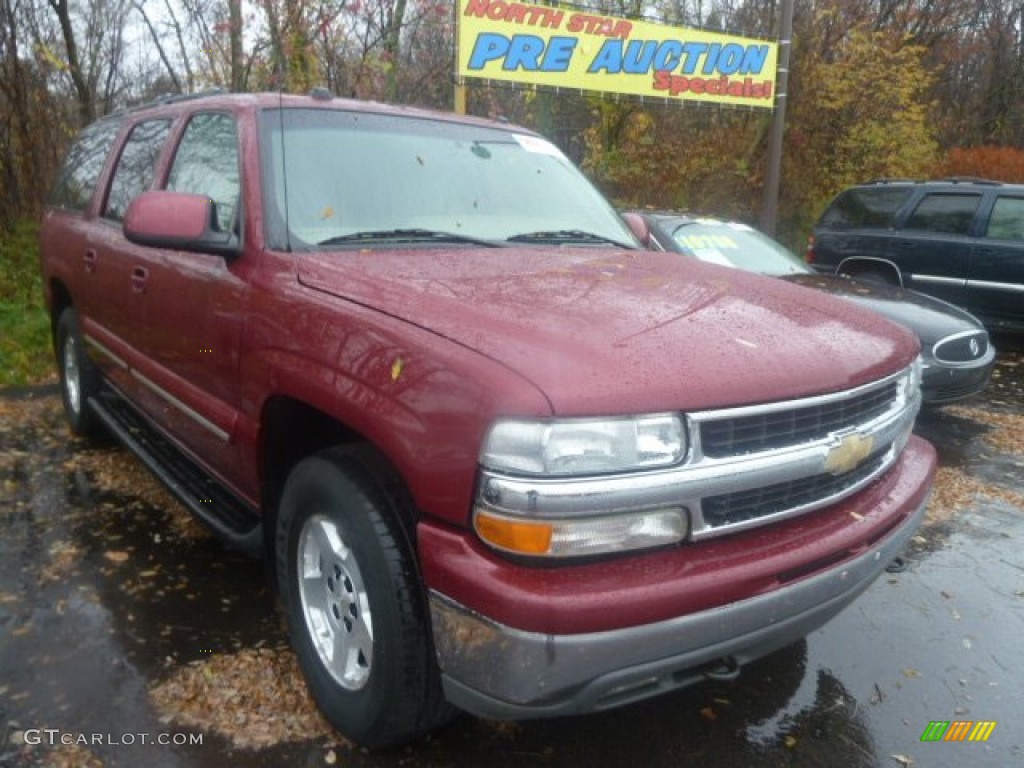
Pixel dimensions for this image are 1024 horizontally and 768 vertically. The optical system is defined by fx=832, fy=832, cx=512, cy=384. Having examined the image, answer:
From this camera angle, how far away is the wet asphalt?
8.02ft

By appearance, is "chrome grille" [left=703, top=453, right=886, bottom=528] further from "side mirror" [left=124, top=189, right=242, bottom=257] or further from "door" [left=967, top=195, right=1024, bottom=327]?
"door" [left=967, top=195, right=1024, bottom=327]

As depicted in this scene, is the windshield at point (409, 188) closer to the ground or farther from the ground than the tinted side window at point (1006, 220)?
farther from the ground

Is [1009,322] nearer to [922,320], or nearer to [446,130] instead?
[922,320]

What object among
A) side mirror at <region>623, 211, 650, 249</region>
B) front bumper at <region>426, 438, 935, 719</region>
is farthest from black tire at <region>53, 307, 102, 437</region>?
front bumper at <region>426, 438, 935, 719</region>

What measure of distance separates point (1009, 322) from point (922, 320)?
3.77 meters

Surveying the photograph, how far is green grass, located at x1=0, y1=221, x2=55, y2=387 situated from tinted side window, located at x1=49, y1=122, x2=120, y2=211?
1975 millimetres

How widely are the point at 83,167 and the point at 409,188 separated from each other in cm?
281

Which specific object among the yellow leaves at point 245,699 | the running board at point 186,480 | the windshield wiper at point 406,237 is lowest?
the yellow leaves at point 245,699

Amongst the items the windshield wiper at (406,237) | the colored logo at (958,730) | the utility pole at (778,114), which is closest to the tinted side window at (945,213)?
the utility pole at (778,114)

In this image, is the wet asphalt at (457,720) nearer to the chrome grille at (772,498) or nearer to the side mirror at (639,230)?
the chrome grille at (772,498)

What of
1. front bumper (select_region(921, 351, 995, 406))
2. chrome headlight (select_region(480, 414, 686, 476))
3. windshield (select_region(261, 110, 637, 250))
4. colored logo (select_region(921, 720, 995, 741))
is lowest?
colored logo (select_region(921, 720, 995, 741))

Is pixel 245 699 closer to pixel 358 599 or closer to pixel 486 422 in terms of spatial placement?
pixel 358 599

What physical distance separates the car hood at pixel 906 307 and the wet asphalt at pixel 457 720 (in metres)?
1.92

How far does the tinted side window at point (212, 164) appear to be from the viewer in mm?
3059
